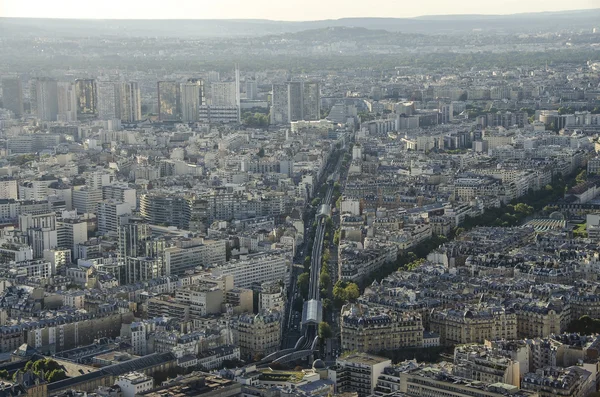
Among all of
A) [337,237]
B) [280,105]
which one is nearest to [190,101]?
[280,105]

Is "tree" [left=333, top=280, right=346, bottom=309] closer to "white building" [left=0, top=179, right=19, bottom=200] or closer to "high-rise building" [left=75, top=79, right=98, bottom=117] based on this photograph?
"white building" [left=0, top=179, right=19, bottom=200]

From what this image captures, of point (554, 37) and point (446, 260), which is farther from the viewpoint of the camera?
point (554, 37)

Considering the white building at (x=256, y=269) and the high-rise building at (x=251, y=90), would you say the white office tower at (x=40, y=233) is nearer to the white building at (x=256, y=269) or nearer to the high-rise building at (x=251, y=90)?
the white building at (x=256, y=269)

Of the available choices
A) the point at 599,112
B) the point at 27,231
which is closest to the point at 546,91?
the point at 599,112

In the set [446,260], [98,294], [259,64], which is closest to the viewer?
[98,294]

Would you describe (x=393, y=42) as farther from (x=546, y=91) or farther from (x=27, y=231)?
(x=27, y=231)

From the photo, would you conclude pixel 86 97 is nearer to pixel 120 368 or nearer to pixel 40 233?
pixel 40 233

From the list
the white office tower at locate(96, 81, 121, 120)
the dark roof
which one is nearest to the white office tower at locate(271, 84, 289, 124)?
the white office tower at locate(96, 81, 121, 120)
